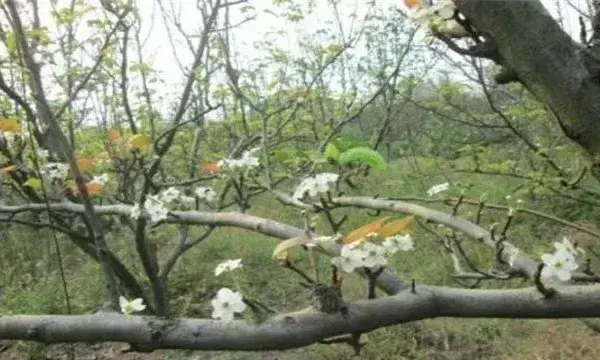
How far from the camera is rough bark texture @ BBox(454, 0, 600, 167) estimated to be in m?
0.77

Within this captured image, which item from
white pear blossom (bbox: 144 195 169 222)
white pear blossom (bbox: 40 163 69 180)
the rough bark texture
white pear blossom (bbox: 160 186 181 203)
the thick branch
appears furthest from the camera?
white pear blossom (bbox: 40 163 69 180)

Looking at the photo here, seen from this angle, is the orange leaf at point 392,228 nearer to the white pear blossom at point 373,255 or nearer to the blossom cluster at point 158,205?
the white pear blossom at point 373,255

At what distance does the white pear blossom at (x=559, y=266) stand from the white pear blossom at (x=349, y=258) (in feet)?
0.96

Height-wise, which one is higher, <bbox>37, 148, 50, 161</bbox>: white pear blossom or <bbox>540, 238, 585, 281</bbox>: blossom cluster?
<bbox>37, 148, 50, 161</bbox>: white pear blossom

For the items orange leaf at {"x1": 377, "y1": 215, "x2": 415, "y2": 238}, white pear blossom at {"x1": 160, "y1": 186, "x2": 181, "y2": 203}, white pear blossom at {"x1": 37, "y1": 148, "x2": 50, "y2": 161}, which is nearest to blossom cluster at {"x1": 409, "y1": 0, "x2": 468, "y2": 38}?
orange leaf at {"x1": 377, "y1": 215, "x2": 415, "y2": 238}

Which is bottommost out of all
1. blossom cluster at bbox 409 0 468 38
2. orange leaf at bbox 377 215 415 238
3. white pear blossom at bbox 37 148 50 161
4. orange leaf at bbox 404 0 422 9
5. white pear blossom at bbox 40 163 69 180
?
orange leaf at bbox 377 215 415 238

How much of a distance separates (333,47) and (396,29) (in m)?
3.56

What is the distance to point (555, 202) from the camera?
22.1 feet

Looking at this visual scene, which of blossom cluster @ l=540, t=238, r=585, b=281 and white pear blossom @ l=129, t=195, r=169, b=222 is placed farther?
white pear blossom @ l=129, t=195, r=169, b=222

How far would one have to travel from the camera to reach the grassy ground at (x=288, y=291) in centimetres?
408

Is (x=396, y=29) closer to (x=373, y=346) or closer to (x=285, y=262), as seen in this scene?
(x=373, y=346)

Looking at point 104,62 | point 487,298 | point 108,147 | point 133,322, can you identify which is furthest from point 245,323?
point 104,62

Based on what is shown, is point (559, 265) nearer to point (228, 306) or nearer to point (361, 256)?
point (361, 256)

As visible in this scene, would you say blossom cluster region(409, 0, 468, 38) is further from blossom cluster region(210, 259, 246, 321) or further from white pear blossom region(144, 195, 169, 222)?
white pear blossom region(144, 195, 169, 222)
